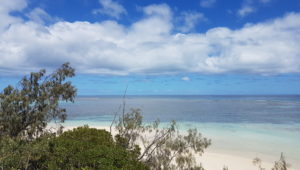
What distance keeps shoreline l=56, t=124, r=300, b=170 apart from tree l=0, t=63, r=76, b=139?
355 inches

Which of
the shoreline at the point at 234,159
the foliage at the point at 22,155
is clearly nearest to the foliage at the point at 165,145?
the shoreline at the point at 234,159

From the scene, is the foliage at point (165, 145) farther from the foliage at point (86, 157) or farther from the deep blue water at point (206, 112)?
the deep blue water at point (206, 112)

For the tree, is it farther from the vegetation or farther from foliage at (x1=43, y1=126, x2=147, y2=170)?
foliage at (x1=43, y1=126, x2=147, y2=170)

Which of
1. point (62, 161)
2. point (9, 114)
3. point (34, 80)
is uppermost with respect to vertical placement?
point (34, 80)

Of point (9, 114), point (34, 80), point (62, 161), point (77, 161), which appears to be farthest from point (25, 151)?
point (34, 80)

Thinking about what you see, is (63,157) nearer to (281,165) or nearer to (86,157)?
(86,157)

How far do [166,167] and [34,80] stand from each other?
7.13 m

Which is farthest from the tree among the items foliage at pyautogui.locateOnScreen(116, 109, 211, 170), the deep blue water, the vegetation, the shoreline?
the deep blue water

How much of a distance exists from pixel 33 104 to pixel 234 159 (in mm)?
12399

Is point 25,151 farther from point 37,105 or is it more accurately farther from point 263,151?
point 263,151

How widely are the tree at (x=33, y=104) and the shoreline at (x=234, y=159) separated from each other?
29.6 ft

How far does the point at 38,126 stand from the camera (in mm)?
10531

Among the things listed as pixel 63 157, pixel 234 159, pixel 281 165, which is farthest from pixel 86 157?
pixel 234 159

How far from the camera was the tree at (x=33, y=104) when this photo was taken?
9.97m
